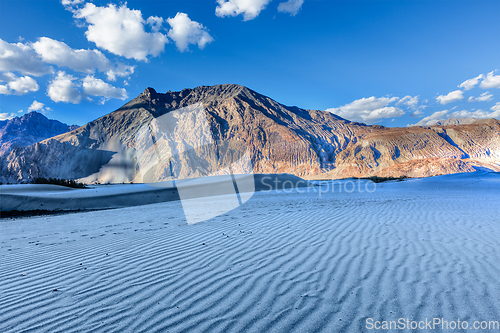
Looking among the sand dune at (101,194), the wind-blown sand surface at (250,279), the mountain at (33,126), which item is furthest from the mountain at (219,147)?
the mountain at (33,126)

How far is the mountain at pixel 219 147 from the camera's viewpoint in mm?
73250

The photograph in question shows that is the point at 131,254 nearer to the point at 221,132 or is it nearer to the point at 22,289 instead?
the point at 22,289

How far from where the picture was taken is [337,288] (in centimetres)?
250

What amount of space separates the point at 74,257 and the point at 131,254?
2.90 ft

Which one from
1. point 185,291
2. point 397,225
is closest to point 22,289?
point 185,291

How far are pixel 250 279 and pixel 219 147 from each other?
95.6 meters

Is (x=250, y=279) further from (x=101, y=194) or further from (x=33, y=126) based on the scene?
(x=33, y=126)

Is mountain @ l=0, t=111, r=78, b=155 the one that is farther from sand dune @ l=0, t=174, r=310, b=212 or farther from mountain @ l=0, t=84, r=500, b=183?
sand dune @ l=0, t=174, r=310, b=212

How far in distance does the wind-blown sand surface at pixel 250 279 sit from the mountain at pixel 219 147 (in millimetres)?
66029

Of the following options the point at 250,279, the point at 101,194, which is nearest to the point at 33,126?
the point at 101,194

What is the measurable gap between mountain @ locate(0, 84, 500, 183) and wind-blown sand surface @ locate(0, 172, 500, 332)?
66.0 metres

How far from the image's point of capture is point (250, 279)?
2756mm

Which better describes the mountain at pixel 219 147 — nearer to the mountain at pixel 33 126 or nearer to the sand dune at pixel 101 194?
the sand dune at pixel 101 194

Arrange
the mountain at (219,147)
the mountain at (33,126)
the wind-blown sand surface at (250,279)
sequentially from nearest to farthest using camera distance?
the wind-blown sand surface at (250,279), the mountain at (219,147), the mountain at (33,126)
